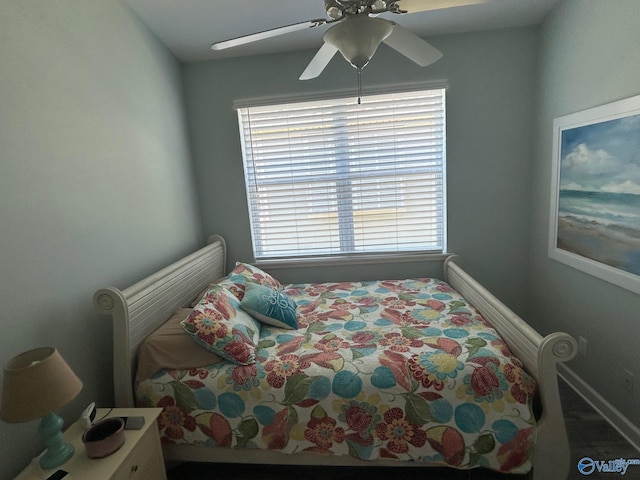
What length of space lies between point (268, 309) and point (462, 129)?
2.06 meters

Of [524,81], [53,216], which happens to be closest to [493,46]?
[524,81]

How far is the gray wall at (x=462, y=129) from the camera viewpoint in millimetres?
2580

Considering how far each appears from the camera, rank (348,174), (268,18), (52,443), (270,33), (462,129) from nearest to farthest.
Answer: (52,443), (270,33), (268,18), (462,129), (348,174)

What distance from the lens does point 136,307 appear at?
5.36ft

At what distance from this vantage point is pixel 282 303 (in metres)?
2.07

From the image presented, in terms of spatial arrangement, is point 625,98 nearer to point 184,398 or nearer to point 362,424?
point 362,424

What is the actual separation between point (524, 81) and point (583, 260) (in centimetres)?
144

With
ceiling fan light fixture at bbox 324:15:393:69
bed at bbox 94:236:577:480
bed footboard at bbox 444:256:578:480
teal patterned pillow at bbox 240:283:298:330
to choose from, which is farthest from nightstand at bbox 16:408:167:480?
ceiling fan light fixture at bbox 324:15:393:69

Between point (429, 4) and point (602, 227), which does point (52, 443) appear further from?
point (602, 227)

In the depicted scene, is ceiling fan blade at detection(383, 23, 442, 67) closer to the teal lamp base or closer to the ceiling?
the ceiling

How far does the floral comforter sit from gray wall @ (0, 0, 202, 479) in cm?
46

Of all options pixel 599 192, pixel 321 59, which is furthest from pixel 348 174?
pixel 599 192

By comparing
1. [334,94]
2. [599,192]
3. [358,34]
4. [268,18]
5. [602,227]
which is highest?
[268,18]

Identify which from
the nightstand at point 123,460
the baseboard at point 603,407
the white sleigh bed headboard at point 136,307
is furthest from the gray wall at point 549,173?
the white sleigh bed headboard at point 136,307
